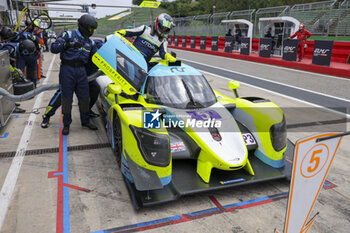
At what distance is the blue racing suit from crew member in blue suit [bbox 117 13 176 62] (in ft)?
3.82

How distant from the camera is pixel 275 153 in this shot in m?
3.71

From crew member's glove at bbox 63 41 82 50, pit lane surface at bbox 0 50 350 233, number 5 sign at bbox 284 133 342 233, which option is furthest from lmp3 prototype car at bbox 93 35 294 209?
number 5 sign at bbox 284 133 342 233

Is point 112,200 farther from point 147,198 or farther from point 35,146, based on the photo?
point 35,146

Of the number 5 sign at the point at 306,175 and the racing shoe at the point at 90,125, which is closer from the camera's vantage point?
the number 5 sign at the point at 306,175

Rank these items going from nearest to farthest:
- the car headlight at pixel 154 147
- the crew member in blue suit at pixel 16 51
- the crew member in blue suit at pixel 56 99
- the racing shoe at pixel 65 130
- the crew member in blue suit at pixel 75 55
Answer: the car headlight at pixel 154 147, the crew member in blue suit at pixel 75 55, the racing shoe at pixel 65 130, the crew member in blue suit at pixel 56 99, the crew member in blue suit at pixel 16 51

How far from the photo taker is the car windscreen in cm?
416

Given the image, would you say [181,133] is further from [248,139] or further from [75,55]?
[75,55]

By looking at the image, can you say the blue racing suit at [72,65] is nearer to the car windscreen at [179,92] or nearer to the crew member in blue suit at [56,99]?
the crew member in blue suit at [56,99]

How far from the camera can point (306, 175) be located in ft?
6.15

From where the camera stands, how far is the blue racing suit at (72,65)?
4.96 meters

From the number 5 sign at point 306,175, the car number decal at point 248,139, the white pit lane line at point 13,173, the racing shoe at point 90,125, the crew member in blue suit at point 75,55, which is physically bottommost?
the white pit lane line at point 13,173

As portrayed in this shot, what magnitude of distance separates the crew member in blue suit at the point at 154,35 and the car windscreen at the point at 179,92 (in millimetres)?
1646

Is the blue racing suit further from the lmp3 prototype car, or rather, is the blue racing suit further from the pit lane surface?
the pit lane surface

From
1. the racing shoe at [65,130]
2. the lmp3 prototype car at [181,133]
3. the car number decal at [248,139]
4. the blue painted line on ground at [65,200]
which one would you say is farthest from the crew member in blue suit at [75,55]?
the car number decal at [248,139]
